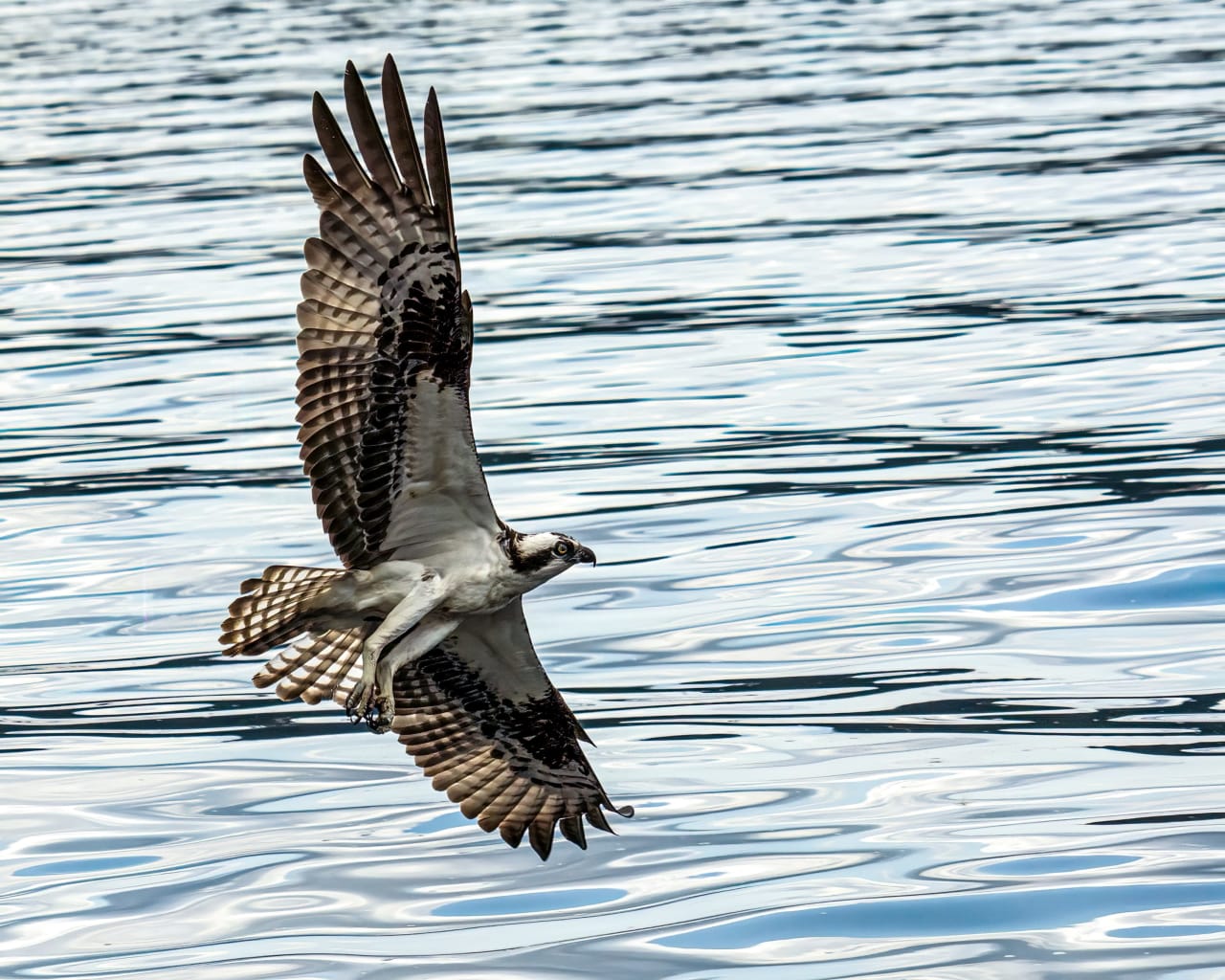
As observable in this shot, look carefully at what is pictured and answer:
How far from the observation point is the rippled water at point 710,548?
7.83m

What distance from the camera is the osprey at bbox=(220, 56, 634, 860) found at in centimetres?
791

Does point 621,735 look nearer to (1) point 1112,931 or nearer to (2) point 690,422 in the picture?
(1) point 1112,931

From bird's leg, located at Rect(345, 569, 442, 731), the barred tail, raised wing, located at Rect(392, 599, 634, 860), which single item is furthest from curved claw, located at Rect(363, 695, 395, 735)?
raised wing, located at Rect(392, 599, 634, 860)

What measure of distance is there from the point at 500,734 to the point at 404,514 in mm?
→ 981

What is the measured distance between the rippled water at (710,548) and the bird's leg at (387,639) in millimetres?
659

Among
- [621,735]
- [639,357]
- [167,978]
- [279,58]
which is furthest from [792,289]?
[279,58]

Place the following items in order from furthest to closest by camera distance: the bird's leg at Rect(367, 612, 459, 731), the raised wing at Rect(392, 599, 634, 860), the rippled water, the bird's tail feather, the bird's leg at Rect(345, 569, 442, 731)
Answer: the bird's tail feather
the raised wing at Rect(392, 599, 634, 860)
the bird's leg at Rect(367, 612, 459, 731)
the bird's leg at Rect(345, 569, 442, 731)
the rippled water

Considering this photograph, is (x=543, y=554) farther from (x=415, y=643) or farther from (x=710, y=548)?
(x=710, y=548)

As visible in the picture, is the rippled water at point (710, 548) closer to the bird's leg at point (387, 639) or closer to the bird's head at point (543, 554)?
the bird's leg at point (387, 639)

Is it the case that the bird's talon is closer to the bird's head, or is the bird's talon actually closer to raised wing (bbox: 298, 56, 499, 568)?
raised wing (bbox: 298, 56, 499, 568)

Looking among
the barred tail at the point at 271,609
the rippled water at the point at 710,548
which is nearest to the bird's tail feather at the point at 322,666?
the barred tail at the point at 271,609

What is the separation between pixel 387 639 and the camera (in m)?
8.03

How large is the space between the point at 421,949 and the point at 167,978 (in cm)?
82

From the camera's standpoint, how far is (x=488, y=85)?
96.8ft
